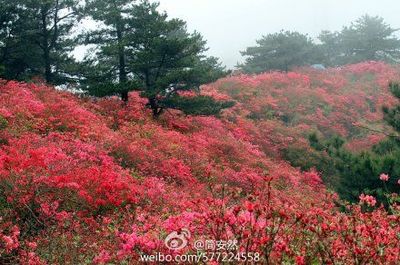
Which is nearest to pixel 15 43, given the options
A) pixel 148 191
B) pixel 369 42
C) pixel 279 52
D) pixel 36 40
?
pixel 36 40

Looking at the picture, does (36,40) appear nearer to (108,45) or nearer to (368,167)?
(108,45)

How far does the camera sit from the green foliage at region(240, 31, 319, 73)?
1636 inches

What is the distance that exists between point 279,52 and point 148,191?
3336 cm

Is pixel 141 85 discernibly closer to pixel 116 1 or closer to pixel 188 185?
pixel 116 1

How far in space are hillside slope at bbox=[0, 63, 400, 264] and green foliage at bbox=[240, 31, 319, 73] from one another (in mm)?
15180

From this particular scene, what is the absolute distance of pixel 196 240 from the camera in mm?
5824

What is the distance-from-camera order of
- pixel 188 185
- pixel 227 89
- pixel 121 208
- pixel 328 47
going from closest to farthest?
1. pixel 121 208
2. pixel 188 185
3. pixel 227 89
4. pixel 328 47

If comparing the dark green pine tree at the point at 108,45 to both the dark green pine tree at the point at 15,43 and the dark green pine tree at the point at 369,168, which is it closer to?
the dark green pine tree at the point at 15,43

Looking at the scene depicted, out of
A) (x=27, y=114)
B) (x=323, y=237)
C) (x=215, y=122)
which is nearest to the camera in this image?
(x=323, y=237)

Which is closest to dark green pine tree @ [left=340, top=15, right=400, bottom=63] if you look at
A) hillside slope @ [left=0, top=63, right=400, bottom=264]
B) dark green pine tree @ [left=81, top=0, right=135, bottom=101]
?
hillside slope @ [left=0, top=63, right=400, bottom=264]

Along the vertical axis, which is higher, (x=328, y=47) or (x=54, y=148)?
(x=328, y=47)

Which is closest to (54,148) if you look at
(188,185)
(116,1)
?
(188,185)

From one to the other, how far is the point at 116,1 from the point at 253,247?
19.8 metres

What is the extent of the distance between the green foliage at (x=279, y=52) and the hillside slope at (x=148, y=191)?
598 inches
